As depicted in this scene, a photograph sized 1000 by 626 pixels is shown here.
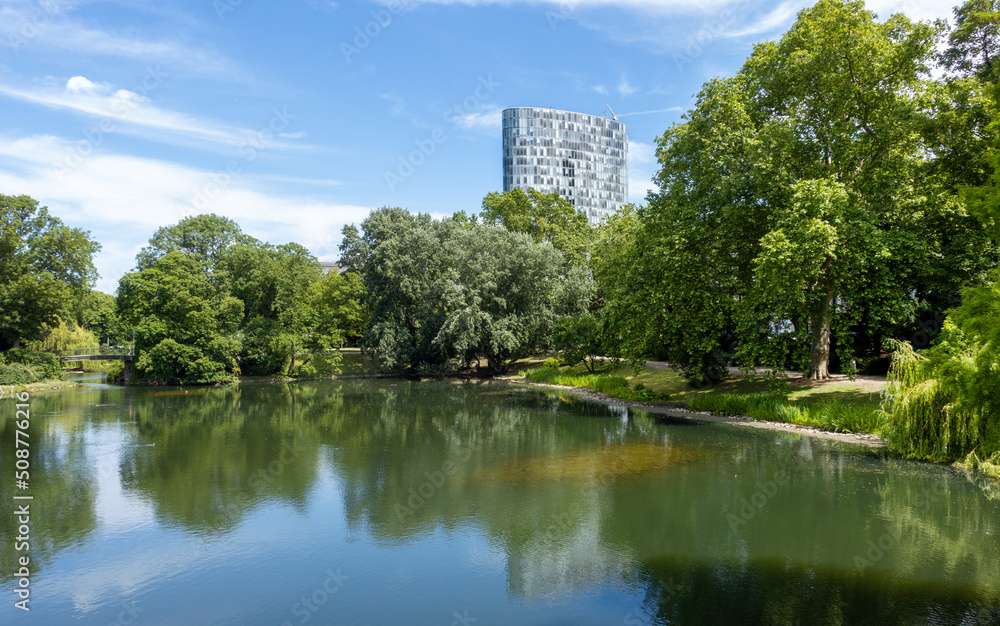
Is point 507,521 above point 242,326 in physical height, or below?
below

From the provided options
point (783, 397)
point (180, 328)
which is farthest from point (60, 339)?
point (783, 397)

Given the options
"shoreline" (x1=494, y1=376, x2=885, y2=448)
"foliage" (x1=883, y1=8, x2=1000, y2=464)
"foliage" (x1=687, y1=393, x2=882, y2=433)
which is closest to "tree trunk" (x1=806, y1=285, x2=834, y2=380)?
"foliage" (x1=687, y1=393, x2=882, y2=433)

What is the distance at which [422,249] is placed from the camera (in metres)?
46.0

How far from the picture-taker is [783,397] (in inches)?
862

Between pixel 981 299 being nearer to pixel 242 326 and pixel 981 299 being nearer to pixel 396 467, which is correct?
pixel 396 467

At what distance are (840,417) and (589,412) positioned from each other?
1026cm

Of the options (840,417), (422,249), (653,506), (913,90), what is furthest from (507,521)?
(422,249)

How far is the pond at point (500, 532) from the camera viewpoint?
27.6 ft

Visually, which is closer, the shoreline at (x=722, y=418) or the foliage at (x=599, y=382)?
the shoreline at (x=722, y=418)

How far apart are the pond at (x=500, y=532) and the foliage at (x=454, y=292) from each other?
2116 cm

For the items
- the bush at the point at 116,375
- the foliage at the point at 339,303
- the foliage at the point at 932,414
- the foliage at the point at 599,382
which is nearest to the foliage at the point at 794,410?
the foliage at the point at 932,414

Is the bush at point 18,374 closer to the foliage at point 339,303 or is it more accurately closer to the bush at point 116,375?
the bush at point 116,375

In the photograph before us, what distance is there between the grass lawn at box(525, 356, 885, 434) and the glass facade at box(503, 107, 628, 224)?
396ft

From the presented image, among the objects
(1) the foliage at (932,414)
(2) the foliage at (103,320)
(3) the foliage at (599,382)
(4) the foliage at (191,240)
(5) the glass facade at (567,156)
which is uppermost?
(5) the glass facade at (567,156)
